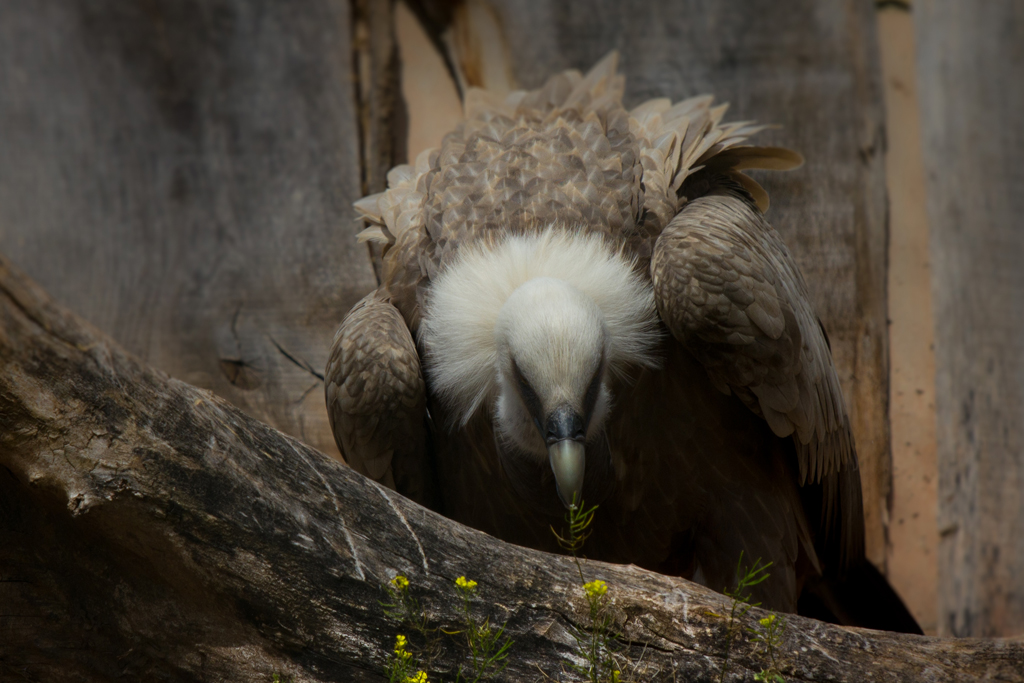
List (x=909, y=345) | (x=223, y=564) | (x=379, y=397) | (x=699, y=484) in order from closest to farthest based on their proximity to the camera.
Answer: (x=223, y=564)
(x=379, y=397)
(x=699, y=484)
(x=909, y=345)

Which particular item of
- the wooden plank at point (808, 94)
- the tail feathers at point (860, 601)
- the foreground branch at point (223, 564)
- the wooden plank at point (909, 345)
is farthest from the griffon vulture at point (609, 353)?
the wooden plank at point (808, 94)

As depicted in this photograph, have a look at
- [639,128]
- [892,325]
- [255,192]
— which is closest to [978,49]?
[892,325]

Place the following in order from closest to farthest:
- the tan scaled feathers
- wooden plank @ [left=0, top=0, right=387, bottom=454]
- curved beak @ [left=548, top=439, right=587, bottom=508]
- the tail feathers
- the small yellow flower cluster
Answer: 1. the small yellow flower cluster
2. curved beak @ [left=548, top=439, right=587, bottom=508]
3. the tan scaled feathers
4. the tail feathers
5. wooden plank @ [left=0, top=0, right=387, bottom=454]

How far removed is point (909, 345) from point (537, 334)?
8.28 feet

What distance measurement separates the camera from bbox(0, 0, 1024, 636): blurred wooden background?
4391 mm

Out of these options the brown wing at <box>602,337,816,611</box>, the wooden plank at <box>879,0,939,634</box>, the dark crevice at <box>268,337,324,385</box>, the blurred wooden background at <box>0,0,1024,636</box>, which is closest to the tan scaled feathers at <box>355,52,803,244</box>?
the brown wing at <box>602,337,816,611</box>

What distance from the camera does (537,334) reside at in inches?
107

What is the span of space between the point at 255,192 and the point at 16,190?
1.28 metres

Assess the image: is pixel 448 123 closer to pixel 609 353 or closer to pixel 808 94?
pixel 808 94

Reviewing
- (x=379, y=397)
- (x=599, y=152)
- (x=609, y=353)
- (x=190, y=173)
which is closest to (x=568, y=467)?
(x=609, y=353)

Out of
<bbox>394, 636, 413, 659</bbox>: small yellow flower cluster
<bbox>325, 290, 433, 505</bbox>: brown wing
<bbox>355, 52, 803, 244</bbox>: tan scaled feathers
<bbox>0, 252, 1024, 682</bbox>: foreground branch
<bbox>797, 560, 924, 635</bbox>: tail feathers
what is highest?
<bbox>355, 52, 803, 244</bbox>: tan scaled feathers

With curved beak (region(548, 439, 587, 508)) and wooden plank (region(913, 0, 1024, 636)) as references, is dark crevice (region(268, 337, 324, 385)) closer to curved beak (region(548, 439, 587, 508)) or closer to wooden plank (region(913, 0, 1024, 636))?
curved beak (region(548, 439, 587, 508))

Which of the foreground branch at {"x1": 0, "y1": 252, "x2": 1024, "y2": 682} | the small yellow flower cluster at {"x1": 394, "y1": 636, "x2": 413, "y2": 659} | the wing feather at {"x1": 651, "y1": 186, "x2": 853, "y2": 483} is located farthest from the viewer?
the wing feather at {"x1": 651, "y1": 186, "x2": 853, "y2": 483}

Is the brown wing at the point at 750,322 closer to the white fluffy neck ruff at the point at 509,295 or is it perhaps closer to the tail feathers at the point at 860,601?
the white fluffy neck ruff at the point at 509,295
